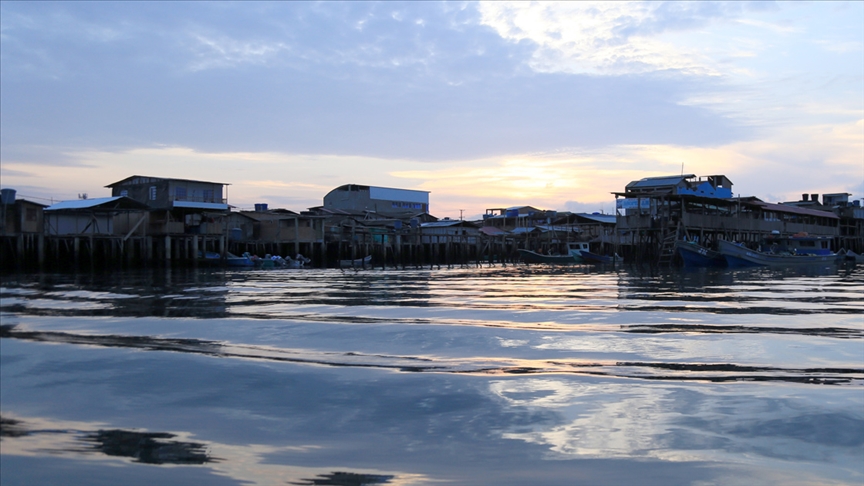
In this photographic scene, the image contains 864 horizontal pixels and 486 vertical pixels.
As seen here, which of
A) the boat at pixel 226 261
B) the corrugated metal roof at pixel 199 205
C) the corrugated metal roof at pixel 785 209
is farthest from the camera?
the corrugated metal roof at pixel 785 209

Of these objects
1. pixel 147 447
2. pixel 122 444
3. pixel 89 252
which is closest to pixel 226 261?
pixel 89 252

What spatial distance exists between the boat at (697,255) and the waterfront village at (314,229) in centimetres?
29

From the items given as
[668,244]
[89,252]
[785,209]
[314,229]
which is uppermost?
[785,209]

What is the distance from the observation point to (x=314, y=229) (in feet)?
170

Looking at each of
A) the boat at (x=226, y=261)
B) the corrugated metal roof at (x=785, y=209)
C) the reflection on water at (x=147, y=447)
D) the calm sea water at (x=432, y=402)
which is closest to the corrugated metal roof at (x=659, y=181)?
the corrugated metal roof at (x=785, y=209)

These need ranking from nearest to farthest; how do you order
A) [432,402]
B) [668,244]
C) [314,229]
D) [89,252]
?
[432,402] < [89,252] < [668,244] < [314,229]

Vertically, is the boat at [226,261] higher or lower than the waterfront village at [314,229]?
lower

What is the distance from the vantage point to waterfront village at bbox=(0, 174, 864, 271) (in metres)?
37.5

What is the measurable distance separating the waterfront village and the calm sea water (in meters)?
29.2

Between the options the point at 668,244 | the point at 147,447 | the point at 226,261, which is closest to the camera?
the point at 147,447

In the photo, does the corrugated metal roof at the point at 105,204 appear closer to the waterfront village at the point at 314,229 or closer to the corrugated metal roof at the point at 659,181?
the waterfront village at the point at 314,229

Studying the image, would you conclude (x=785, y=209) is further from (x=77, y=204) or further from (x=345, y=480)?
(x=345, y=480)

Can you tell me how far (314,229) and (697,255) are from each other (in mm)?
27020

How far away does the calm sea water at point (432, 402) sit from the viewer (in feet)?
15.0
